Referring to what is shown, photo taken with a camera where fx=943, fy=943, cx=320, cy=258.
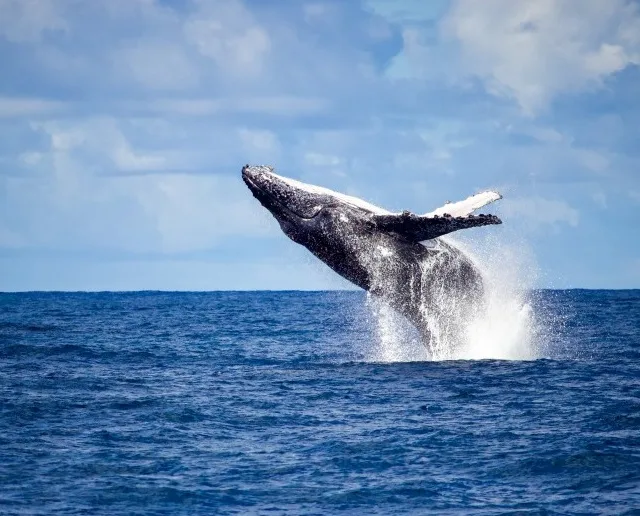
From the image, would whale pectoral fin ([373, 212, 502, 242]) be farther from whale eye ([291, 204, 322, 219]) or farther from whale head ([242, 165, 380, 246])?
whale eye ([291, 204, 322, 219])

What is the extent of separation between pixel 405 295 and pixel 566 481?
26.7 ft

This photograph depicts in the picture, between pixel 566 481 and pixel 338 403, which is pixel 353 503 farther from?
pixel 338 403

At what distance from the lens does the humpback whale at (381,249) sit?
1794 centimetres

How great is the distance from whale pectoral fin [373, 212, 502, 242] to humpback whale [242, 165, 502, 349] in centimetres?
3

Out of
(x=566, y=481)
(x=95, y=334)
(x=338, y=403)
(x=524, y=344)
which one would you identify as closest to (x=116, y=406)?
(x=338, y=403)

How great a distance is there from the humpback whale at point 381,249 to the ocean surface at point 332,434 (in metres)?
1.26

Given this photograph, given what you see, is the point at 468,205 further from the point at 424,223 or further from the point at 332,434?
the point at 332,434

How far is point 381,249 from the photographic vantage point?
706 inches

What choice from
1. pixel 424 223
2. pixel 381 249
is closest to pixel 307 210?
pixel 381 249

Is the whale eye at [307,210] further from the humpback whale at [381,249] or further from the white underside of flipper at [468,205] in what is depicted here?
the white underside of flipper at [468,205]

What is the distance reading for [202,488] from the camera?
10.3 m

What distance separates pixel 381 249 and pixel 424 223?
137 cm

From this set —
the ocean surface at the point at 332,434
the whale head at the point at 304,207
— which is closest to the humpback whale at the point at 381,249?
the whale head at the point at 304,207

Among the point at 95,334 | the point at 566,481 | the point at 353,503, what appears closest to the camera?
the point at 353,503
